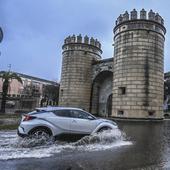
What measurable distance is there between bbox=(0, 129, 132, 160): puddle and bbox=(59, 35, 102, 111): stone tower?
21.8 meters

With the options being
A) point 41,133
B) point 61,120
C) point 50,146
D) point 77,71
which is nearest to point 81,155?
point 50,146

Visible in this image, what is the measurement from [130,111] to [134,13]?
31.0 feet

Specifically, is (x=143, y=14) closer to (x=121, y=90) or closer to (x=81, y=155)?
(x=121, y=90)

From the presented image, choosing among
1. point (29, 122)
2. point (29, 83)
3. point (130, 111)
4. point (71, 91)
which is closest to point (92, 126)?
point (29, 122)

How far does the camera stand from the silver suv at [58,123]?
341 inches

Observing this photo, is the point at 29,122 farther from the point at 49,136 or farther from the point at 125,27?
the point at 125,27

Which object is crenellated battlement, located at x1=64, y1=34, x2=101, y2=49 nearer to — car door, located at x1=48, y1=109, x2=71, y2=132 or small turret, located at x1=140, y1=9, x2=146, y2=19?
Answer: small turret, located at x1=140, y1=9, x2=146, y2=19

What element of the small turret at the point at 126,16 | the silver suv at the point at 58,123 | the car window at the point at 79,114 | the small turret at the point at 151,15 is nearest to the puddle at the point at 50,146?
the silver suv at the point at 58,123

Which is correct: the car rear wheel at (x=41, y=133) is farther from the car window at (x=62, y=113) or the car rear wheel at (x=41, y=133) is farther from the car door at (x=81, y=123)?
the car door at (x=81, y=123)

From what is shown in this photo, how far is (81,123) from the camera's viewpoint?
9398 mm

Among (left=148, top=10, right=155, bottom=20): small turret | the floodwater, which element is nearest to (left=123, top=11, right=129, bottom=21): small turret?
(left=148, top=10, right=155, bottom=20): small turret

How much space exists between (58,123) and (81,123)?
893mm

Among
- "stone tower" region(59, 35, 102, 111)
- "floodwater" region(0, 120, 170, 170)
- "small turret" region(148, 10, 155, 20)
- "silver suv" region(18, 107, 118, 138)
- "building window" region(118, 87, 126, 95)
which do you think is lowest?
"floodwater" region(0, 120, 170, 170)

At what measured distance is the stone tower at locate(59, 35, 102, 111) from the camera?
31.8 metres
